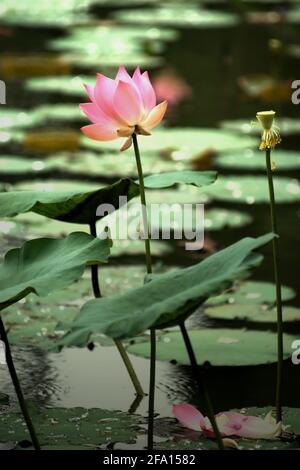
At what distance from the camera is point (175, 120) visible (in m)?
4.60

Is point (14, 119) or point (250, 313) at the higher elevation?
point (14, 119)

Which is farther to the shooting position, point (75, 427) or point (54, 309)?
point (54, 309)

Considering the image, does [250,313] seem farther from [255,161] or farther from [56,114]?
[56,114]

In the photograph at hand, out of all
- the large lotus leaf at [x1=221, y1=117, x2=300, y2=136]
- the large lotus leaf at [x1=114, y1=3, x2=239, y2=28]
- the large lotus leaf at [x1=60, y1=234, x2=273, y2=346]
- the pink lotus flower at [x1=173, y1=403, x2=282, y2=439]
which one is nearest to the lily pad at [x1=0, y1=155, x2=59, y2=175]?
the large lotus leaf at [x1=221, y1=117, x2=300, y2=136]

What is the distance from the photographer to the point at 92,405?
6.38ft

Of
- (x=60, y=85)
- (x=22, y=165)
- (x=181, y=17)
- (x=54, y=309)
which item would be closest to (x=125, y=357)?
(x=54, y=309)

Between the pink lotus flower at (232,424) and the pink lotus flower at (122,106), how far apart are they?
427 millimetres

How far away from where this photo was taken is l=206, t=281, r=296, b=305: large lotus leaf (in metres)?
2.53

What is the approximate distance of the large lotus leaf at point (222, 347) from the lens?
2160mm

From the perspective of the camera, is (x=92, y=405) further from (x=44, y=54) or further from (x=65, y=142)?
(x=44, y=54)

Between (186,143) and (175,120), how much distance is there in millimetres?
482

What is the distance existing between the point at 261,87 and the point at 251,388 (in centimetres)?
314

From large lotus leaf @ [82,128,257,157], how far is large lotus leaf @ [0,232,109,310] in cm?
226

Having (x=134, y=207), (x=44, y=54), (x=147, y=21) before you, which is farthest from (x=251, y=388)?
(x=147, y=21)
